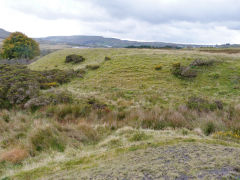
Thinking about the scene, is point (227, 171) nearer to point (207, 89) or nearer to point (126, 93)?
point (126, 93)

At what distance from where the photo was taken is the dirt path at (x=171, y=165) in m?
2.66

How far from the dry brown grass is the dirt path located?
84.0 inches

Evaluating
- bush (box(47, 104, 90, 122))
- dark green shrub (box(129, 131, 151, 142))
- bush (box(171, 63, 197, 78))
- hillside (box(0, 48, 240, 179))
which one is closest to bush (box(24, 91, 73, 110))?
hillside (box(0, 48, 240, 179))

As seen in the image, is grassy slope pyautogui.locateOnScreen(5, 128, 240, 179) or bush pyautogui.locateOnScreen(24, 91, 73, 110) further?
bush pyautogui.locateOnScreen(24, 91, 73, 110)

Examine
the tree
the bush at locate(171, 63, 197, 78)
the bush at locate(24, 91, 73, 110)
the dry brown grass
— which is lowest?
Result: the dry brown grass

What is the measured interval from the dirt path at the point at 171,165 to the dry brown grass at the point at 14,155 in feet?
7.00

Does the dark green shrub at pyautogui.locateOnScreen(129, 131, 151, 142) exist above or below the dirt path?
below

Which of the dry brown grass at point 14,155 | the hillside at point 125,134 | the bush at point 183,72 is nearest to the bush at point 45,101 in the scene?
the hillside at point 125,134

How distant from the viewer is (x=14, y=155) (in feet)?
15.4

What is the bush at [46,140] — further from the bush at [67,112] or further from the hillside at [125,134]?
the bush at [67,112]

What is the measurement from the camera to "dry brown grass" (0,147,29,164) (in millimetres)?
4570

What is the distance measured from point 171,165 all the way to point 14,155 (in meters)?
4.40

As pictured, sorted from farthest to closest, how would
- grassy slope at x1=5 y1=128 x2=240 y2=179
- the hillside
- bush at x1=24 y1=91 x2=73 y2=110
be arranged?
bush at x1=24 y1=91 x2=73 y2=110 < the hillside < grassy slope at x1=5 y1=128 x2=240 y2=179

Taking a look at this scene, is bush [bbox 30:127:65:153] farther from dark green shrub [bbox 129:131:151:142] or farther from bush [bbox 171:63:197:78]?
bush [bbox 171:63:197:78]
